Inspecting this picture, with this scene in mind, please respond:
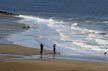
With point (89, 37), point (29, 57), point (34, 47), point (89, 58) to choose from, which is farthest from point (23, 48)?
point (89, 37)


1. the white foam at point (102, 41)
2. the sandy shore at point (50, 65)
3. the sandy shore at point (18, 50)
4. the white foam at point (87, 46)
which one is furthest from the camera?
the white foam at point (102, 41)

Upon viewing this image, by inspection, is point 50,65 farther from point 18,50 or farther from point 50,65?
point 18,50

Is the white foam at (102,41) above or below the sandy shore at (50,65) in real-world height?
above

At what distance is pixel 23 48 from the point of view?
42.5 meters

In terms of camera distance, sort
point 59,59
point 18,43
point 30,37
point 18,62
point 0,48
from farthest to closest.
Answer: point 30,37
point 18,43
point 0,48
point 59,59
point 18,62

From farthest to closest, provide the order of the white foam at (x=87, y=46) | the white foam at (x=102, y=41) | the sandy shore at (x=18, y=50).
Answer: the white foam at (x=102, y=41)
the white foam at (x=87, y=46)
the sandy shore at (x=18, y=50)

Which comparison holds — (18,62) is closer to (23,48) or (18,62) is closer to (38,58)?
(38,58)

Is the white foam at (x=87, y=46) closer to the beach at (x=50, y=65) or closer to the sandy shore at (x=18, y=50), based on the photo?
the sandy shore at (x=18, y=50)

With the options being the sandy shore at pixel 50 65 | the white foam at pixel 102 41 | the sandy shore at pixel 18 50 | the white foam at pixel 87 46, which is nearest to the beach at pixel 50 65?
the sandy shore at pixel 50 65

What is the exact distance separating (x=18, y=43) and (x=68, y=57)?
10029 millimetres

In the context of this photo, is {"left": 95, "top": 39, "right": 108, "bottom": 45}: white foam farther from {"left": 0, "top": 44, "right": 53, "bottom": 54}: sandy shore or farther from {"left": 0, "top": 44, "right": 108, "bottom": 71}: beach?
{"left": 0, "top": 44, "right": 108, "bottom": 71}: beach

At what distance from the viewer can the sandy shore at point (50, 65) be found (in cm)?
3182

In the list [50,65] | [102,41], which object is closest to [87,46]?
[102,41]

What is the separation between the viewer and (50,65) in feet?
109
